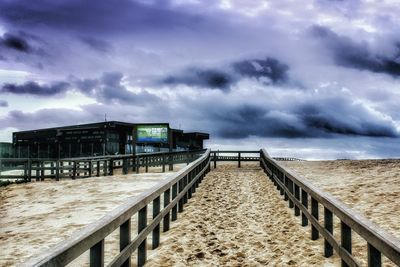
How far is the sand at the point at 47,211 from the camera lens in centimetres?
728

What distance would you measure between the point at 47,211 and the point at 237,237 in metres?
5.89

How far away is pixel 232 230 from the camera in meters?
7.77

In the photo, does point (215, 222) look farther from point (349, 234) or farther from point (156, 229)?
point (349, 234)

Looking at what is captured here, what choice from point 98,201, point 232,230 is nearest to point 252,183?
point 98,201

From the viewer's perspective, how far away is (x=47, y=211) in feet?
34.9

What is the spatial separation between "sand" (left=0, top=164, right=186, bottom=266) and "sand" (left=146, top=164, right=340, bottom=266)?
86.4 inches

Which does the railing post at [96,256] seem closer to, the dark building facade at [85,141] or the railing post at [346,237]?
the railing post at [346,237]

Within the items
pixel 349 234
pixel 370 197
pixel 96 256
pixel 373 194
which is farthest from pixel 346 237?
pixel 373 194

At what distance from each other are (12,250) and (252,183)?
10.3m

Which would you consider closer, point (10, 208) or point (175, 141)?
point (10, 208)

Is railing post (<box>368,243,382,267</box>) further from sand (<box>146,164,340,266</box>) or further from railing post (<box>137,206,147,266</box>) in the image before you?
railing post (<box>137,206,147,266</box>)

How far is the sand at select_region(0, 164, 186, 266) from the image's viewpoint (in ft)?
23.9

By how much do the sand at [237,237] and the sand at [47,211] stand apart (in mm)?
2194

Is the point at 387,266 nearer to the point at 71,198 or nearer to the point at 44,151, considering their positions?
the point at 71,198
